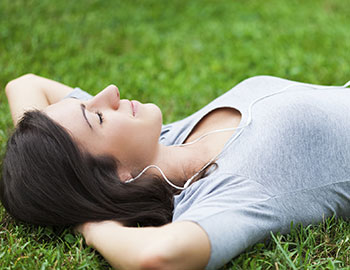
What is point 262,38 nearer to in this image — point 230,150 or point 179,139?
point 179,139

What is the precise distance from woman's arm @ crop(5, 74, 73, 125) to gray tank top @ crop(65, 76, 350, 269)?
139 centimetres

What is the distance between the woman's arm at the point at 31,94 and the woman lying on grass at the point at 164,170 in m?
0.78

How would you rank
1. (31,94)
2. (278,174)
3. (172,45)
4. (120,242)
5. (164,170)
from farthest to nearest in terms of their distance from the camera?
(172,45)
(31,94)
(164,170)
(278,174)
(120,242)

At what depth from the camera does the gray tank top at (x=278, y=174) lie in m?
2.15

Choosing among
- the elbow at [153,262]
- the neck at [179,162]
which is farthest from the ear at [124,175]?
the elbow at [153,262]

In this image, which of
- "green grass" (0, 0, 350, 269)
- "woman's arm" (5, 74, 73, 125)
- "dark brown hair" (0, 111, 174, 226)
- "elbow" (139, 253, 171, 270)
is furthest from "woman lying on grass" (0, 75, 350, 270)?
"woman's arm" (5, 74, 73, 125)

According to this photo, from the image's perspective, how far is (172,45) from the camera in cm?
578

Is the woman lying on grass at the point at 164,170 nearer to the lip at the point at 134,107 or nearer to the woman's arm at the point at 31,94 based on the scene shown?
the lip at the point at 134,107

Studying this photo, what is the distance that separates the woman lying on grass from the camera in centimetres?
224

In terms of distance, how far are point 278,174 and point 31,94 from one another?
189cm

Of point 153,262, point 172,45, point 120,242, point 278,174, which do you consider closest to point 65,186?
point 120,242

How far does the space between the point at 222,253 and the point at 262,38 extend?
4.22 meters

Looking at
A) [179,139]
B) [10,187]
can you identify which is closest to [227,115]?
[179,139]

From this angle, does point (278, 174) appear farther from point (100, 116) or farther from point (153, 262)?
point (100, 116)
